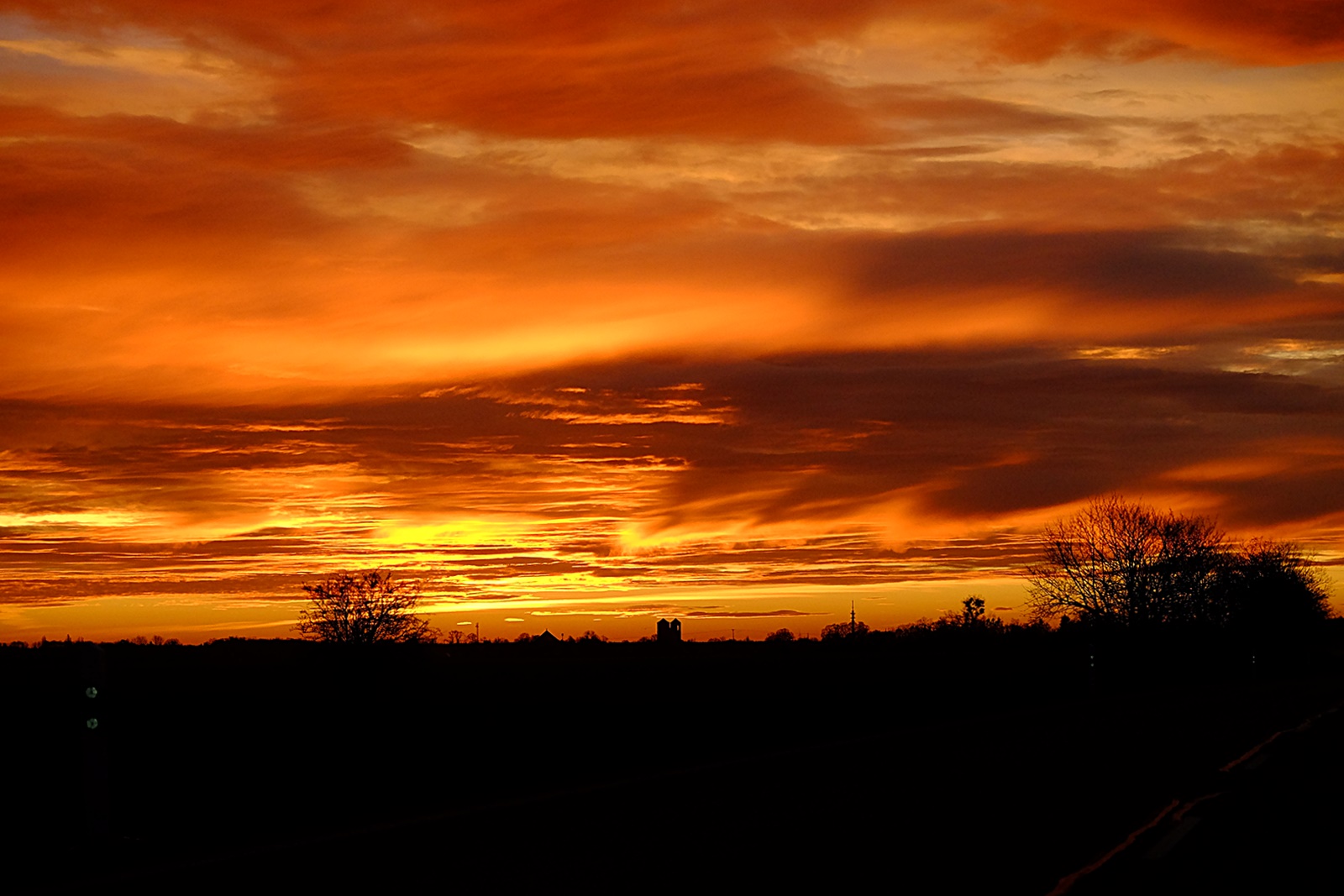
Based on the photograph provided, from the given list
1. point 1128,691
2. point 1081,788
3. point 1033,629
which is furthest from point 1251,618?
point 1081,788

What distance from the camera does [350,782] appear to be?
17.0 meters

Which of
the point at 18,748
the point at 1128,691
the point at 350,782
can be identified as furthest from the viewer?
the point at 1128,691

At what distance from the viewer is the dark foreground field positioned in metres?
10.2

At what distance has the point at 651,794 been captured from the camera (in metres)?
14.8

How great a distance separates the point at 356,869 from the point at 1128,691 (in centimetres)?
4232

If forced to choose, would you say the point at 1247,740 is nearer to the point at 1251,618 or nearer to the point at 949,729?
the point at 949,729

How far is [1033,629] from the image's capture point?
156 meters

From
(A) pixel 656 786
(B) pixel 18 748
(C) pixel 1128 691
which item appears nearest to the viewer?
(A) pixel 656 786

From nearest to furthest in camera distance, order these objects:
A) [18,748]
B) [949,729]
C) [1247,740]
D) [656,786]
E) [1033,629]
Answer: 1. [656,786]
2. [18,748]
3. [1247,740]
4. [949,729]
5. [1033,629]

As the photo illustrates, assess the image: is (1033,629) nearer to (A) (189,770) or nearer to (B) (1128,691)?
(B) (1128,691)

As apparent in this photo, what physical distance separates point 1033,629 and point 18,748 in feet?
476

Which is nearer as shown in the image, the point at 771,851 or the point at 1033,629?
the point at 771,851

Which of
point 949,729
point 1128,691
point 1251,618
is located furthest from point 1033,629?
point 949,729

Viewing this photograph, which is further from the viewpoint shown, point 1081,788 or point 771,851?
point 1081,788
